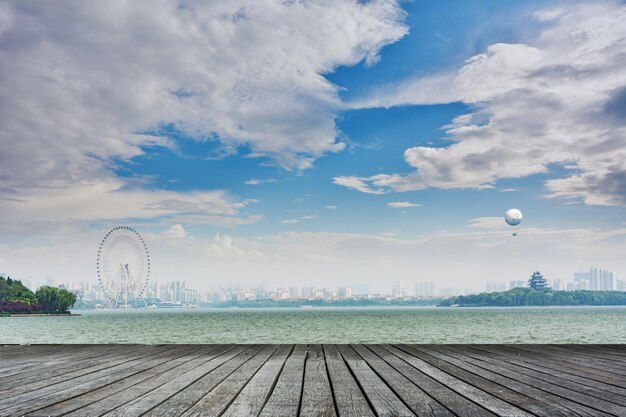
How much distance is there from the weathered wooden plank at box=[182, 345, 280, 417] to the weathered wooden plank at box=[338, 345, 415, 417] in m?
1.24

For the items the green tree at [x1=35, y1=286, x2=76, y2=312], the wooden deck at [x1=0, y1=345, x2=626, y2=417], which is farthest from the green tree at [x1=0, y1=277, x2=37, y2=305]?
the wooden deck at [x1=0, y1=345, x2=626, y2=417]

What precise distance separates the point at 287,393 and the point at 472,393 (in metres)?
1.75

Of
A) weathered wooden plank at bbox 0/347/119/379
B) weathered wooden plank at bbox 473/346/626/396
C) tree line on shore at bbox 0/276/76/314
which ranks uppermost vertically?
weathered wooden plank at bbox 473/346/626/396

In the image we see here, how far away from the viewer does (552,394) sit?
5.08 meters

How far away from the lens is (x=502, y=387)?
548 centimetres

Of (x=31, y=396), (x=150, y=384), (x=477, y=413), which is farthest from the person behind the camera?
(x=150, y=384)

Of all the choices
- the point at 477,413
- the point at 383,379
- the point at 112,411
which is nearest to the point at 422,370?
the point at 383,379

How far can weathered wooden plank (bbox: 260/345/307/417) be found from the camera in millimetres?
4280

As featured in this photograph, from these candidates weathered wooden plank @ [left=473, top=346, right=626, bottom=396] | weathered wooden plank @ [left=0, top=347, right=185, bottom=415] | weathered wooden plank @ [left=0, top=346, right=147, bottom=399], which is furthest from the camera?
weathered wooden plank @ [left=0, top=346, right=147, bottom=399]

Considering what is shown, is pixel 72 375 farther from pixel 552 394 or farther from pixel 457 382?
pixel 552 394

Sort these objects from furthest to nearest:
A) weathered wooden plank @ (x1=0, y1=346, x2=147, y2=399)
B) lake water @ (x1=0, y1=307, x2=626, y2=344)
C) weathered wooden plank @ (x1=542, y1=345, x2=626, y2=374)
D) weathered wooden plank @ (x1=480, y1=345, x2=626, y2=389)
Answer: lake water @ (x1=0, y1=307, x2=626, y2=344), weathered wooden plank @ (x1=542, y1=345, x2=626, y2=374), weathered wooden plank @ (x1=480, y1=345, x2=626, y2=389), weathered wooden plank @ (x1=0, y1=346, x2=147, y2=399)

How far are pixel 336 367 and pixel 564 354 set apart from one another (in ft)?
14.1

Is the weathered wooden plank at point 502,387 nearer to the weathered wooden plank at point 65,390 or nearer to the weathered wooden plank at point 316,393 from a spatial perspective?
the weathered wooden plank at point 316,393

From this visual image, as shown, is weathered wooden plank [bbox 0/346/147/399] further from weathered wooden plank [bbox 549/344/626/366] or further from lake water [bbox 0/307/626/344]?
lake water [bbox 0/307/626/344]
